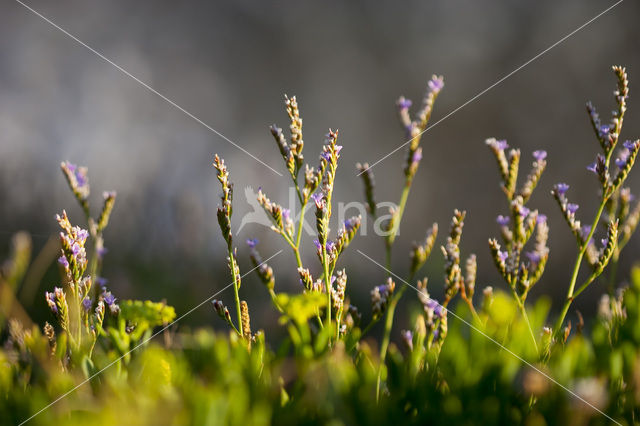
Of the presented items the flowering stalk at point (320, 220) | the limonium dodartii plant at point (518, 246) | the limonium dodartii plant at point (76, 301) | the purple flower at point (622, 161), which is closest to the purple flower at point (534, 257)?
the limonium dodartii plant at point (518, 246)

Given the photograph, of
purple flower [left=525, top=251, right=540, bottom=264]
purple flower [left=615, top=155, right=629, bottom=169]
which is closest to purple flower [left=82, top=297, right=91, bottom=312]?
purple flower [left=525, top=251, right=540, bottom=264]

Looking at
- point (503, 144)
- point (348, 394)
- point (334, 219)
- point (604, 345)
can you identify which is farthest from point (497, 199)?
point (348, 394)

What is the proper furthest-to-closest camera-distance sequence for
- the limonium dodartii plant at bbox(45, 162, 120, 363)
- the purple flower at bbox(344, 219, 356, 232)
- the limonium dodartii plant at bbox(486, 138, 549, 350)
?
the purple flower at bbox(344, 219, 356, 232) < the limonium dodartii plant at bbox(486, 138, 549, 350) < the limonium dodartii plant at bbox(45, 162, 120, 363)

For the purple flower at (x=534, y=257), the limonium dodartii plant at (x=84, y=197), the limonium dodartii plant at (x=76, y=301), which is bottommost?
the purple flower at (x=534, y=257)

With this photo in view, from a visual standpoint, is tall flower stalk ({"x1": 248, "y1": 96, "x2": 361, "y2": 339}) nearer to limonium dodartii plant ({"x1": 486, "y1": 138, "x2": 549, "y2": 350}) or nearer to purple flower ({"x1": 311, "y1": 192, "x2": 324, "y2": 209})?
purple flower ({"x1": 311, "y1": 192, "x2": 324, "y2": 209})

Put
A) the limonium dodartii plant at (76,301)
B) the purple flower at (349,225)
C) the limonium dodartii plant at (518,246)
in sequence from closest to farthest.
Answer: the limonium dodartii plant at (76,301)
the limonium dodartii plant at (518,246)
the purple flower at (349,225)

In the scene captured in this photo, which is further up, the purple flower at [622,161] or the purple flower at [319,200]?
the purple flower at [319,200]

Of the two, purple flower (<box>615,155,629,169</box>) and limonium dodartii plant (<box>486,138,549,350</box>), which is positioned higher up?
purple flower (<box>615,155,629,169</box>)

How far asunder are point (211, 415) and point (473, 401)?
1.53 ft

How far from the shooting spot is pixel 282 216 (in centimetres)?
169

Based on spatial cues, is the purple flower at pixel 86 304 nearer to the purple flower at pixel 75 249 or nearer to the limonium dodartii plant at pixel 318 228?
the purple flower at pixel 75 249

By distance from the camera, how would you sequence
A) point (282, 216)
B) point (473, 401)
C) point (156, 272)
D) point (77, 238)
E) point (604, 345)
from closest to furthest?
point (473, 401), point (604, 345), point (77, 238), point (282, 216), point (156, 272)

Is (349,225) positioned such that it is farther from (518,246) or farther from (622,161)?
(622,161)

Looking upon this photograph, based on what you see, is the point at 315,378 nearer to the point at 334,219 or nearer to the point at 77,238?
the point at 77,238
